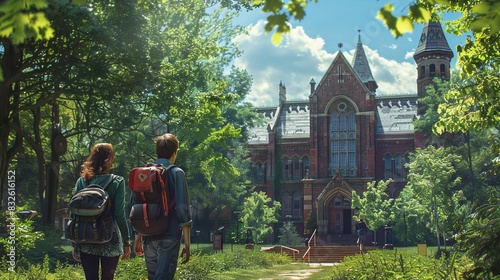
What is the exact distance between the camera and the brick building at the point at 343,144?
174 feet

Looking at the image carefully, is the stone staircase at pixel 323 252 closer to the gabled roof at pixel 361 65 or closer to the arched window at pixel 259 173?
the arched window at pixel 259 173

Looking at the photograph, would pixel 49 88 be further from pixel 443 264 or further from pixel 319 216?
pixel 319 216

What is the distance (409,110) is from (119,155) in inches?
1263

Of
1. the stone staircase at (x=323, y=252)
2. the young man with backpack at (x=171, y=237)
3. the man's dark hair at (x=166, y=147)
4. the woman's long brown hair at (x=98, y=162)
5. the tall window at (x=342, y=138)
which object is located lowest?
the stone staircase at (x=323, y=252)

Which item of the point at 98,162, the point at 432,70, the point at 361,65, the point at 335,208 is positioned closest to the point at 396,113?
the point at 361,65

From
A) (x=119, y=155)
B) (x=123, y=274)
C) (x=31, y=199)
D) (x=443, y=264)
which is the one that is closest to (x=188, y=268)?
(x=123, y=274)

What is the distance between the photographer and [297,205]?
56688 mm

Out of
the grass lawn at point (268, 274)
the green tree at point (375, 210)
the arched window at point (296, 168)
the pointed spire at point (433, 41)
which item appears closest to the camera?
the grass lawn at point (268, 274)

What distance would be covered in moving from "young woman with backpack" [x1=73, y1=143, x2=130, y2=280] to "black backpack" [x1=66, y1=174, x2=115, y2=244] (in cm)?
13

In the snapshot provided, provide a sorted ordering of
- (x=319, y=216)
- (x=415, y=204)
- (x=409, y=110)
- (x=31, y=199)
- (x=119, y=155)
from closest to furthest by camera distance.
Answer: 1. (x=119, y=155)
2. (x=31, y=199)
3. (x=415, y=204)
4. (x=319, y=216)
5. (x=409, y=110)

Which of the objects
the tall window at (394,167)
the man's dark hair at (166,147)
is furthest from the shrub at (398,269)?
the tall window at (394,167)

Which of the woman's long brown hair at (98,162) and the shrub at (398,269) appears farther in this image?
the shrub at (398,269)

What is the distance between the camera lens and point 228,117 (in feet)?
173

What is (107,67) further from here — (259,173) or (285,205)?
(259,173)
